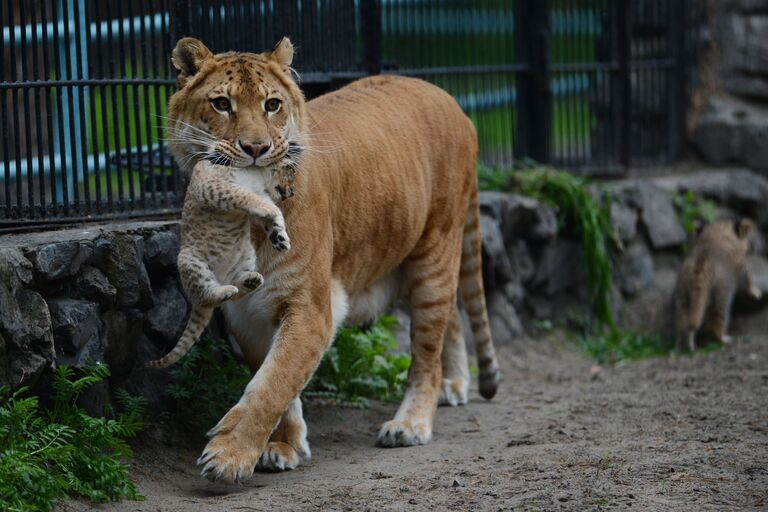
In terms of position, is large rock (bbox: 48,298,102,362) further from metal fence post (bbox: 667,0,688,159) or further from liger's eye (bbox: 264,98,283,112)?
metal fence post (bbox: 667,0,688,159)

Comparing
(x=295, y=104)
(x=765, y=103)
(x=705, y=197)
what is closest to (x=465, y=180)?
(x=295, y=104)

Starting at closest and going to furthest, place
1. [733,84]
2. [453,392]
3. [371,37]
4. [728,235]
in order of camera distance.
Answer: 1. [453,392]
2. [371,37]
3. [728,235]
4. [733,84]

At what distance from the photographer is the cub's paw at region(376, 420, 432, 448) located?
559 centimetres

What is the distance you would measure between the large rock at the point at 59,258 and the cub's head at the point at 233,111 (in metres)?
A: 0.56

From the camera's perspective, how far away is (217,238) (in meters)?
4.46

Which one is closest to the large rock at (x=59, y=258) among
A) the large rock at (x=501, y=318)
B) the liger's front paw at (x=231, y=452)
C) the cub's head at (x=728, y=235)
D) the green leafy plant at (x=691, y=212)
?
the liger's front paw at (x=231, y=452)

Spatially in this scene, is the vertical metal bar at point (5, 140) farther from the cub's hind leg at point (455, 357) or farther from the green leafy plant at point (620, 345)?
the green leafy plant at point (620, 345)

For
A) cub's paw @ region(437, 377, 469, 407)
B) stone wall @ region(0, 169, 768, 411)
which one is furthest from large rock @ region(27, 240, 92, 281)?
cub's paw @ region(437, 377, 469, 407)

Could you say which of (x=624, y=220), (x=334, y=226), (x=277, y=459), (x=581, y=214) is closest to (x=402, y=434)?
(x=277, y=459)

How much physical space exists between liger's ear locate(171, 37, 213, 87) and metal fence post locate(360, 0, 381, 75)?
2750 millimetres

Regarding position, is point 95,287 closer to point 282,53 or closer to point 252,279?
point 252,279

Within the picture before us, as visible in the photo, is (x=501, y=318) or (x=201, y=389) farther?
(x=501, y=318)

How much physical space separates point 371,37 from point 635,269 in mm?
3247

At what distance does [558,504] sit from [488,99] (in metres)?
5.17
